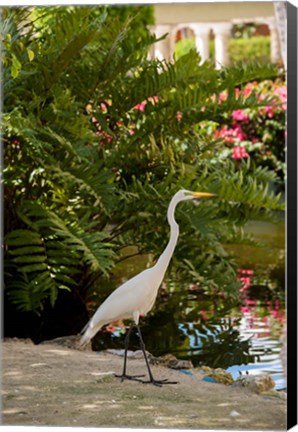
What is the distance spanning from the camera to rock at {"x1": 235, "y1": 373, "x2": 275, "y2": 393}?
151 inches

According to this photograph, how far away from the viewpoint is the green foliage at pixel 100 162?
4578 millimetres

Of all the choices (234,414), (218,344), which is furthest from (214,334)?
(234,414)

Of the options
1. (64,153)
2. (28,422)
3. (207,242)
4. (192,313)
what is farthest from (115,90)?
(28,422)

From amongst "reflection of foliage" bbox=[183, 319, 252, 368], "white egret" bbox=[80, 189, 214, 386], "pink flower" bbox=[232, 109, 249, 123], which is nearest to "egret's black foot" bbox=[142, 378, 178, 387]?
"white egret" bbox=[80, 189, 214, 386]

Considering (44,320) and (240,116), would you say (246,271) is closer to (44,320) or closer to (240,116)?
(240,116)

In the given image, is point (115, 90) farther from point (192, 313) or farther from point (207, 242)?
point (192, 313)

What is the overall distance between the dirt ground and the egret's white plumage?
23cm

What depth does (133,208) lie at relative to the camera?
15.9 ft

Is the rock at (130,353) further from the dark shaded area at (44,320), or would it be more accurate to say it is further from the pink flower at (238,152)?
the pink flower at (238,152)

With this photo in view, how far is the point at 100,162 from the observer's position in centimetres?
458

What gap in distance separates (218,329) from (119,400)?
1.65m

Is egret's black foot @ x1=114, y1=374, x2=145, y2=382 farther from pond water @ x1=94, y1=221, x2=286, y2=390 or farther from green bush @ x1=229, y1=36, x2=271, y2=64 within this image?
green bush @ x1=229, y1=36, x2=271, y2=64

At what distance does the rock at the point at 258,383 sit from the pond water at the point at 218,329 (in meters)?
0.05

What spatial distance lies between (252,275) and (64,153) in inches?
101
